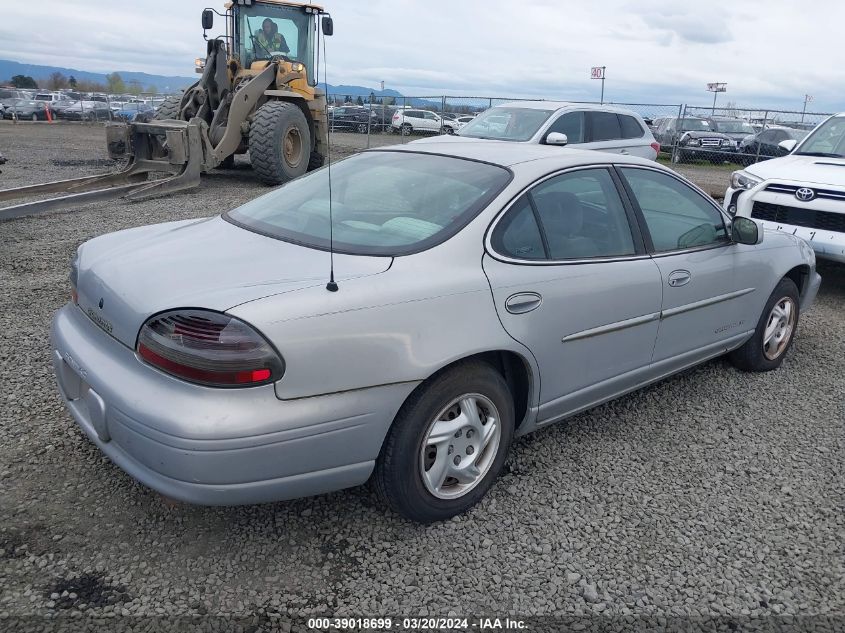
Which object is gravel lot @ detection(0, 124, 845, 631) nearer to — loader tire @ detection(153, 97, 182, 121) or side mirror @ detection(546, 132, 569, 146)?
side mirror @ detection(546, 132, 569, 146)

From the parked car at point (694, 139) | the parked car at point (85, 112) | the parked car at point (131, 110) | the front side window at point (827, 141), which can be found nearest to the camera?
the front side window at point (827, 141)

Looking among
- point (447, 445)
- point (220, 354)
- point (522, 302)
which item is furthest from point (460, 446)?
point (220, 354)

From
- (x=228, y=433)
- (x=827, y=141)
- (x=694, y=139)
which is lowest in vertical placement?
(x=228, y=433)

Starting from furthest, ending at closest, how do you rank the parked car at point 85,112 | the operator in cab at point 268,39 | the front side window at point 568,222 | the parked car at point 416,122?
the parked car at point 85,112
the parked car at point 416,122
the operator in cab at point 268,39
the front side window at point 568,222

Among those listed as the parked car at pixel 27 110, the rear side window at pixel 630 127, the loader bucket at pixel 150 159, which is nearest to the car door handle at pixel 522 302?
the loader bucket at pixel 150 159

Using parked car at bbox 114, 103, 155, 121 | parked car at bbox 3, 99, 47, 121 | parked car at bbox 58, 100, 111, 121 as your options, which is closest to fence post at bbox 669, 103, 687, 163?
parked car at bbox 114, 103, 155, 121

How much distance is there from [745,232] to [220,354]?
3036mm

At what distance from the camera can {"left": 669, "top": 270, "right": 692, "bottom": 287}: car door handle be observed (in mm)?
3506

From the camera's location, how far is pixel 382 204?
10.4 feet

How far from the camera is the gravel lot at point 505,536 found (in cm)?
238

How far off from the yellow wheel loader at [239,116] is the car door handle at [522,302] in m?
7.57

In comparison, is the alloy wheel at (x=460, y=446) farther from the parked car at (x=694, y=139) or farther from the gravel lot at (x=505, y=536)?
the parked car at (x=694, y=139)

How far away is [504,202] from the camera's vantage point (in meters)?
2.96

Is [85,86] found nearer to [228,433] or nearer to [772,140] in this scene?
[772,140]
